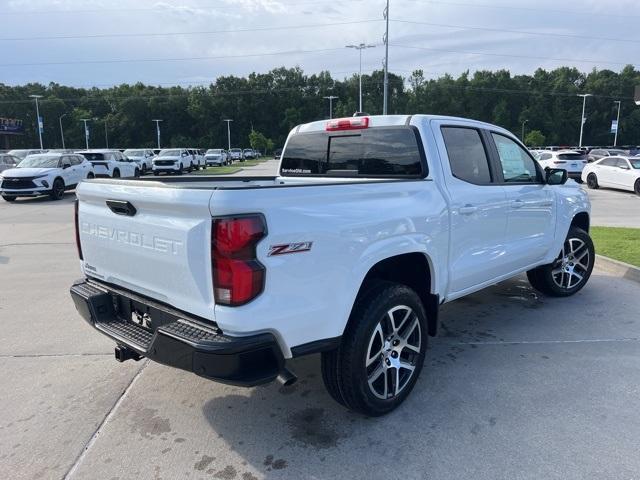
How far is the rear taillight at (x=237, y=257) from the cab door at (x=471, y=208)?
1.88 meters

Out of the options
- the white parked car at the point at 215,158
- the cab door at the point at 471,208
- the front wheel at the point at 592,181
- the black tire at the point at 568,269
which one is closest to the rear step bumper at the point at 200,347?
the cab door at the point at 471,208

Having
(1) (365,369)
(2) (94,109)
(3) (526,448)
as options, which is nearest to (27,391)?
(1) (365,369)

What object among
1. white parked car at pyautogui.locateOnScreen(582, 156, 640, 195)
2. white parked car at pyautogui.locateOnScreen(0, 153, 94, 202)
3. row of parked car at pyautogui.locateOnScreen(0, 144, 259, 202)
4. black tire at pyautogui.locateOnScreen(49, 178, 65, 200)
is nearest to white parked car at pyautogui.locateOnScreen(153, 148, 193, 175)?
row of parked car at pyautogui.locateOnScreen(0, 144, 259, 202)

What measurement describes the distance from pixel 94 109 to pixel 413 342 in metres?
128

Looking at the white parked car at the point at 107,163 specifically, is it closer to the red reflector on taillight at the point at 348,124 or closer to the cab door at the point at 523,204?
the red reflector on taillight at the point at 348,124

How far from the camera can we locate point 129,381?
3904 millimetres

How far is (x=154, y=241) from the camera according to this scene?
280cm

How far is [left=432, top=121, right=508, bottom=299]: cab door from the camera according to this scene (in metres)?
3.88

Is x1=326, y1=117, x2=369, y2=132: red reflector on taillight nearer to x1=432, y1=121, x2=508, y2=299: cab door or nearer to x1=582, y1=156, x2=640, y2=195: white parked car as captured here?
x1=432, y1=121, x2=508, y2=299: cab door

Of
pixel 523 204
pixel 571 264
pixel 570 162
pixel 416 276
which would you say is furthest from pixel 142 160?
pixel 416 276

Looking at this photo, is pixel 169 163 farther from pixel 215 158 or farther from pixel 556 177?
pixel 556 177

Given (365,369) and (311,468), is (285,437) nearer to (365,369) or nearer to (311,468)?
(311,468)

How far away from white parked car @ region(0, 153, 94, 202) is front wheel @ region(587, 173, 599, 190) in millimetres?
21525

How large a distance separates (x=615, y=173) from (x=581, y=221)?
685 inches
